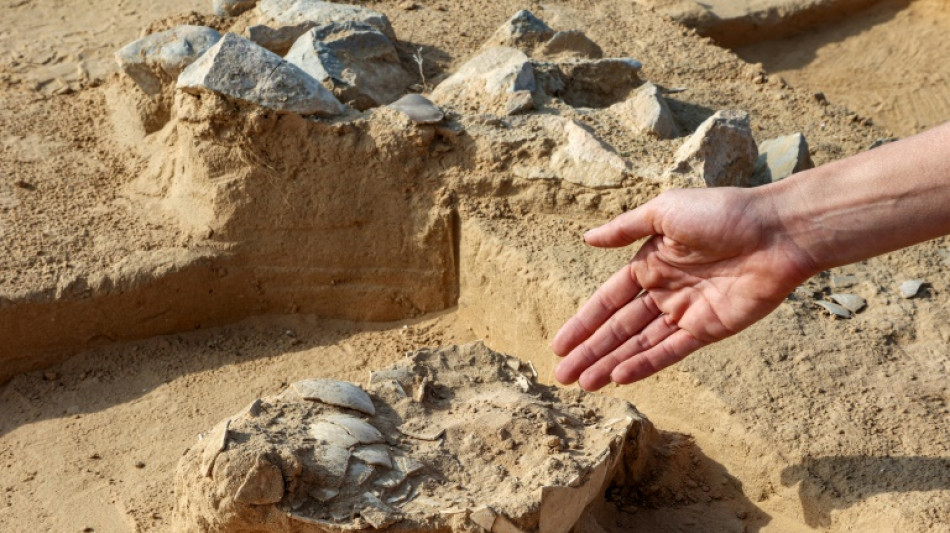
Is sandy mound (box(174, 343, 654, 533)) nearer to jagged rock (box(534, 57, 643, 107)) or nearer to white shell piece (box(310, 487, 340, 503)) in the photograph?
white shell piece (box(310, 487, 340, 503))

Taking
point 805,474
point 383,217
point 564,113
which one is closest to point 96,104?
point 383,217

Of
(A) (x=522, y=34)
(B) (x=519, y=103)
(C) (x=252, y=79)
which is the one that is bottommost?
(A) (x=522, y=34)

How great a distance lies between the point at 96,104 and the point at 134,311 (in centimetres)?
131

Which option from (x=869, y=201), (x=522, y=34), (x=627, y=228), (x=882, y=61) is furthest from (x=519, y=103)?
(x=882, y=61)

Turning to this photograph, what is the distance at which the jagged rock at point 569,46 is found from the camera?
4.55 metres

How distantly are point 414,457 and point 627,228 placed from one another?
30.1 inches

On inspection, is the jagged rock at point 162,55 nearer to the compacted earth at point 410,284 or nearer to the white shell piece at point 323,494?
the compacted earth at point 410,284

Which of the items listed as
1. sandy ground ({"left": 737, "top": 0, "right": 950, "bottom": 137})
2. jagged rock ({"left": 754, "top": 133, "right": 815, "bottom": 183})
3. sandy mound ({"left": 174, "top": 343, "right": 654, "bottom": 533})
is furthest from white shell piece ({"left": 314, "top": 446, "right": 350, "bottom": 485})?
sandy ground ({"left": 737, "top": 0, "right": 950, "bottom": 137})

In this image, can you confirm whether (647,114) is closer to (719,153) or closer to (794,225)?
(719,153)

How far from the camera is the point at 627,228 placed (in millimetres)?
2498

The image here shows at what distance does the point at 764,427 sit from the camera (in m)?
2.77

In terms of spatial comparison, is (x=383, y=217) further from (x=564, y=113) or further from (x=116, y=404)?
(x=116, y=404)

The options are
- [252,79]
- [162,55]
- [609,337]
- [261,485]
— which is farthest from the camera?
[162,55]

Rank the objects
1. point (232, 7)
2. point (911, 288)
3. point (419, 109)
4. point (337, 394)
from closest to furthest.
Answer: point (337, 394) → point (911, 288) → point (419, 109) → point (232, 7)
